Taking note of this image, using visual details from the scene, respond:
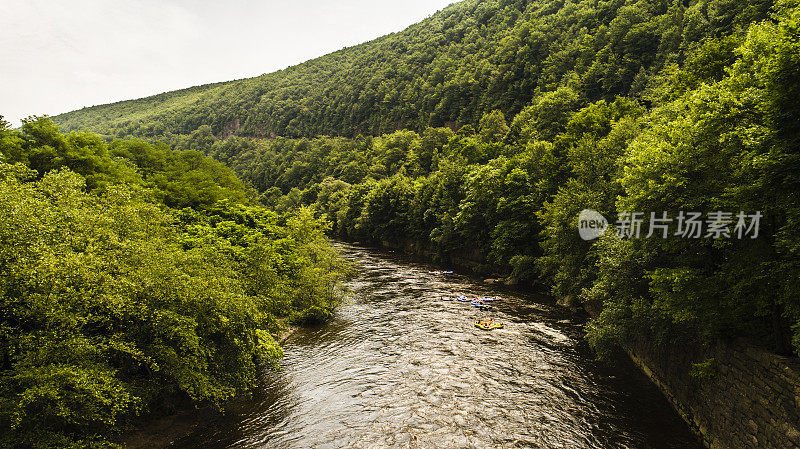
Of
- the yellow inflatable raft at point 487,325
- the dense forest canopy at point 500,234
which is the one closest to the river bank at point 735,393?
the dense forest canopy at point 500,234

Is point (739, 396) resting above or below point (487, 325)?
above

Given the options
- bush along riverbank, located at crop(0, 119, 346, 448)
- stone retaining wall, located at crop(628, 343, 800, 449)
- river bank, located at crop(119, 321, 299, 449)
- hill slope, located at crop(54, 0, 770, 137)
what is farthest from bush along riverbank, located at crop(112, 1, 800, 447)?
river bank, located at crop(119, 321, 299, 449)

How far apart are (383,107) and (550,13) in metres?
76.8

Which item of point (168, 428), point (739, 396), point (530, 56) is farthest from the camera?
point (530, 56)

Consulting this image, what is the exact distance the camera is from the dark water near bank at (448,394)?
1903cm

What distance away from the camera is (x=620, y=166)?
1366 inches

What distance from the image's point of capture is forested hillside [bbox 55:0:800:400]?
14492mm

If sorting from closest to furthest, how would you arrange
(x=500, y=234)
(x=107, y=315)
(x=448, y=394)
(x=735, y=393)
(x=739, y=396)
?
(x=739, y=396), (x=107, y=315), (x=735, y=393), (x=448, y=394), (x=500, y=234)

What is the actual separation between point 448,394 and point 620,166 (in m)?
25.6

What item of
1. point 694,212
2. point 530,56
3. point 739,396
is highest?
point 530,56

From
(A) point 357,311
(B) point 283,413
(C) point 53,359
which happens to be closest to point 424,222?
(A) point 357,311

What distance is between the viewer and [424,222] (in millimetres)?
74312

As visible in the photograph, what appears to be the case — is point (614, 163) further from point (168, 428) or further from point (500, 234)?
point (168, 428)

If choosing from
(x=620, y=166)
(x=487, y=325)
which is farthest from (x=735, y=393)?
(x=620, y=166)
